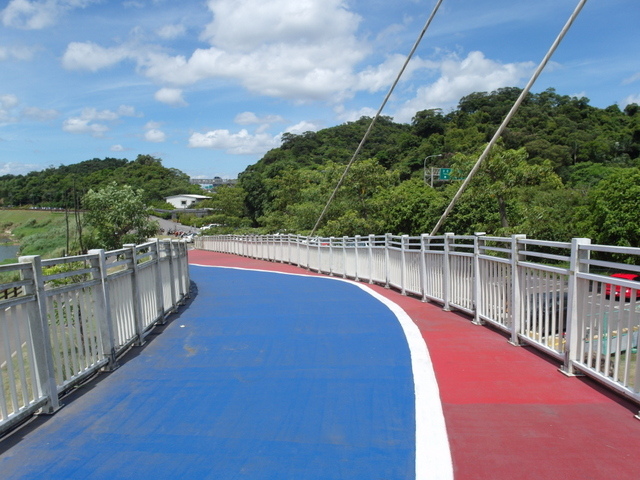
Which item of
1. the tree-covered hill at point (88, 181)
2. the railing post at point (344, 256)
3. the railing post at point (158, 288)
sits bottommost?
the railing post at point (344, 256)

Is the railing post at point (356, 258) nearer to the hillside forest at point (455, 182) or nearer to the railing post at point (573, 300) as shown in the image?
the hillside forest at point (455, 182)

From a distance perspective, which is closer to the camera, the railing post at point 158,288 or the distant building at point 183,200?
the railing post at point 158,288

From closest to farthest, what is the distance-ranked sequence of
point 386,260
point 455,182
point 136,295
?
point 136,295
point 386,260
point 455,182

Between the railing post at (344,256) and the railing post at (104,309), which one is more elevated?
the railing post at (104,309)

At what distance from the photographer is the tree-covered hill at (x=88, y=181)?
93.6 m

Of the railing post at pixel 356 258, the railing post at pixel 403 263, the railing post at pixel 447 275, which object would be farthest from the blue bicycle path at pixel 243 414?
the railing post at pixel 356 258

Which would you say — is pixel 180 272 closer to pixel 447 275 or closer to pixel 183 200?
pixel 447 275

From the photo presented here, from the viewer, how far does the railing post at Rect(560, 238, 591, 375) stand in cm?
521

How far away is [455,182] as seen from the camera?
34125 mm

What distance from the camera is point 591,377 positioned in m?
5.28

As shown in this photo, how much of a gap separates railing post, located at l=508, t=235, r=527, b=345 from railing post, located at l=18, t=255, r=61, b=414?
17.0ft

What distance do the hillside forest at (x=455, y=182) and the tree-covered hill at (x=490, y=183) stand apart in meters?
0.09

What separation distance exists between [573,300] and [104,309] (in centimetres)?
490

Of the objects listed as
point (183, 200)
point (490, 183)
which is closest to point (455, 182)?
point (490, 183)
